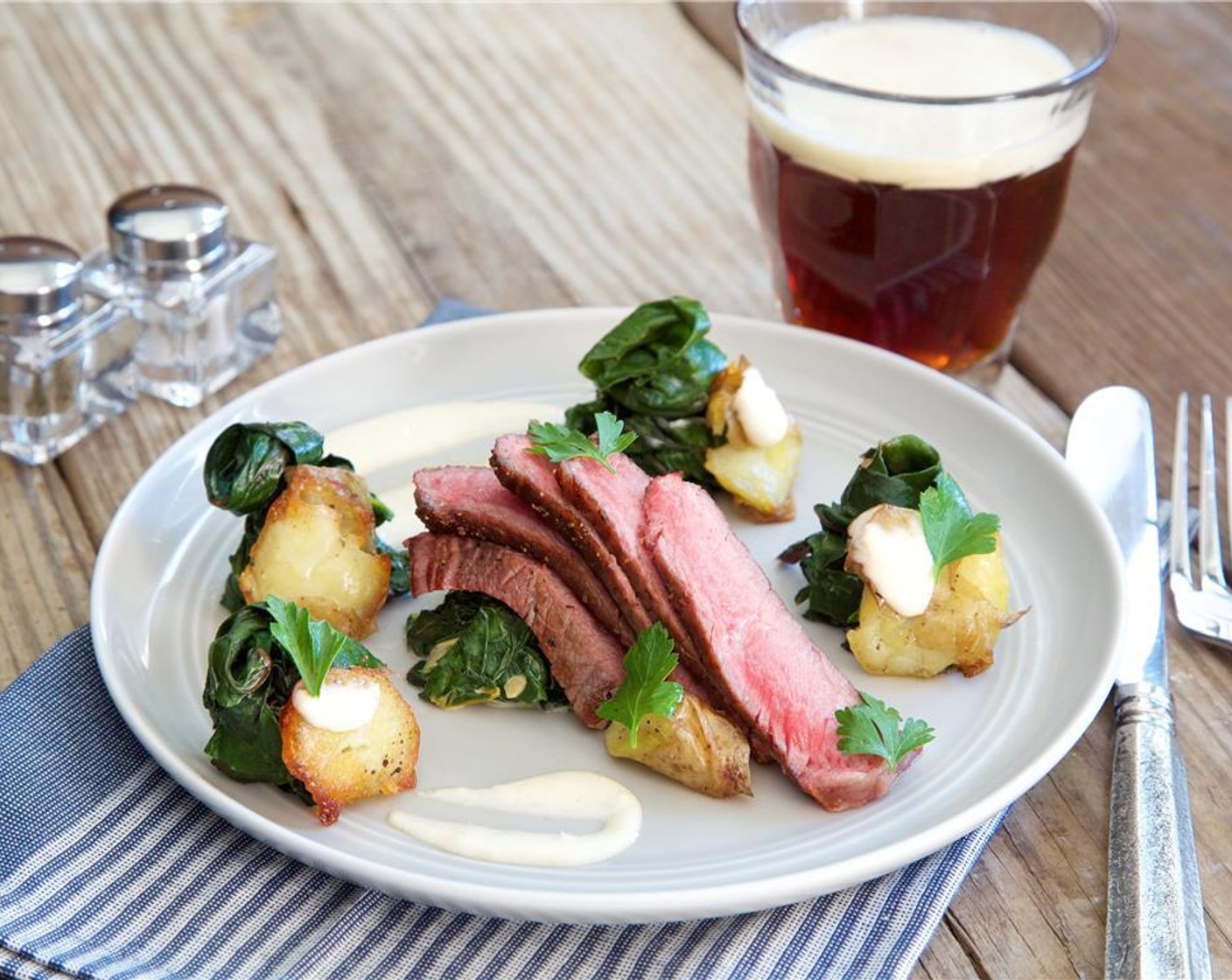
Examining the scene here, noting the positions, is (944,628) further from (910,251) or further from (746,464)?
(910,251)

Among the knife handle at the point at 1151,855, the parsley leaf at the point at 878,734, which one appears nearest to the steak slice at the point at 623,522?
the parsley leaf at the point at 878,734

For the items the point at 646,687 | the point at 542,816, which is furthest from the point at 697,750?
the point at 542,816

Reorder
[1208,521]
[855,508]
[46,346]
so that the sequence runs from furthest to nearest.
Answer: [46,346]
[1208,521]
[855,508]

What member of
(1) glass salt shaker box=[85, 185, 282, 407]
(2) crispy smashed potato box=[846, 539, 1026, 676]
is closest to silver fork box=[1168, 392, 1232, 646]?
(2) crispy smashed potato box=[846, 539, 1026, 676]

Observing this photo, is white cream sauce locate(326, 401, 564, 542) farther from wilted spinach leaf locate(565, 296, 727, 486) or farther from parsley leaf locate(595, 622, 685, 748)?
parsley leaf locate(595, 622, 685, 748)

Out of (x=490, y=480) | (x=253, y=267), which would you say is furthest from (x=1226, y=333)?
(x=253, y=267)

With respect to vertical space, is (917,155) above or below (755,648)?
above

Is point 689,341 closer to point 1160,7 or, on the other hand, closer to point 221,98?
point 221,98
